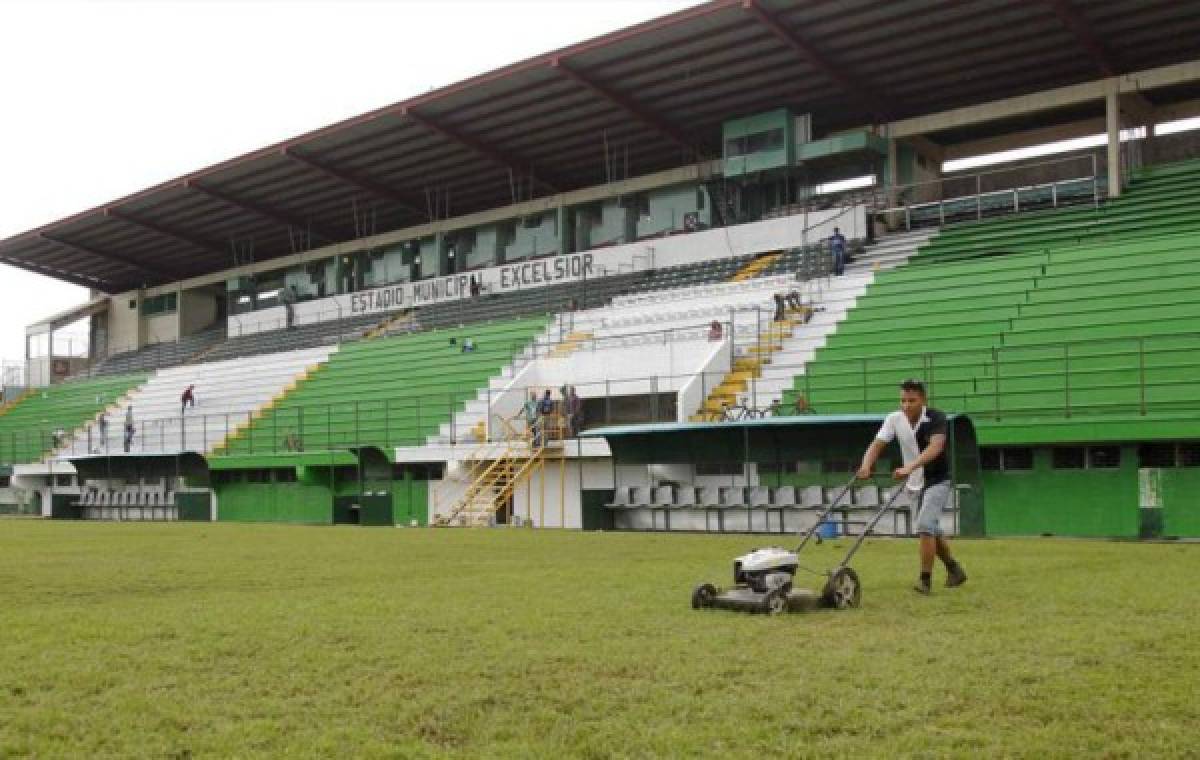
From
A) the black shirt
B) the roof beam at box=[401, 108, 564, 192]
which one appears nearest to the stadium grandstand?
the roof beam at box=[401, 108, 564, 192]

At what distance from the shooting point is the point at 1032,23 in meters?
32.6

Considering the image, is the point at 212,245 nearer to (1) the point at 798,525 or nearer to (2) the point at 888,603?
(1) the point at 798,525

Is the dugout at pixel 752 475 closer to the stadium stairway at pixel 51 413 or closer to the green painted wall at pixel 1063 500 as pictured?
the green painted wall at pixel 1063 500

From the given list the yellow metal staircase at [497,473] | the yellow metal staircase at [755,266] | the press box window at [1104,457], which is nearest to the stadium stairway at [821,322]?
the yellow metal staircase at [755,266]

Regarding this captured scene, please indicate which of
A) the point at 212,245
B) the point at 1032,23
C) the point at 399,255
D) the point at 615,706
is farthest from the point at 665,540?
the point at 212,245

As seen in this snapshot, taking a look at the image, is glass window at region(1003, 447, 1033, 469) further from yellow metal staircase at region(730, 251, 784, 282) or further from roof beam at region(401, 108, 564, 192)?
roof beam at region(401, 108, 564, 192)

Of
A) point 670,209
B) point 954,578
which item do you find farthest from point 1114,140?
point 954,578

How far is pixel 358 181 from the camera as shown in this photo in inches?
1944

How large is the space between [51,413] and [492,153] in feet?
85.4

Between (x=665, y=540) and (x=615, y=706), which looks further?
(x=665, y=540)

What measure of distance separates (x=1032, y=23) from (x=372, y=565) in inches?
1016

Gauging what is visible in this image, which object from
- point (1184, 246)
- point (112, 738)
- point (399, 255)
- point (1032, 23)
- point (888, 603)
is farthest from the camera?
point (399, 255)

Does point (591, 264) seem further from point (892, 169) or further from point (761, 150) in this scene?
point (892, 169)

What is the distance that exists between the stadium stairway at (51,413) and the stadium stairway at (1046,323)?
115ft
